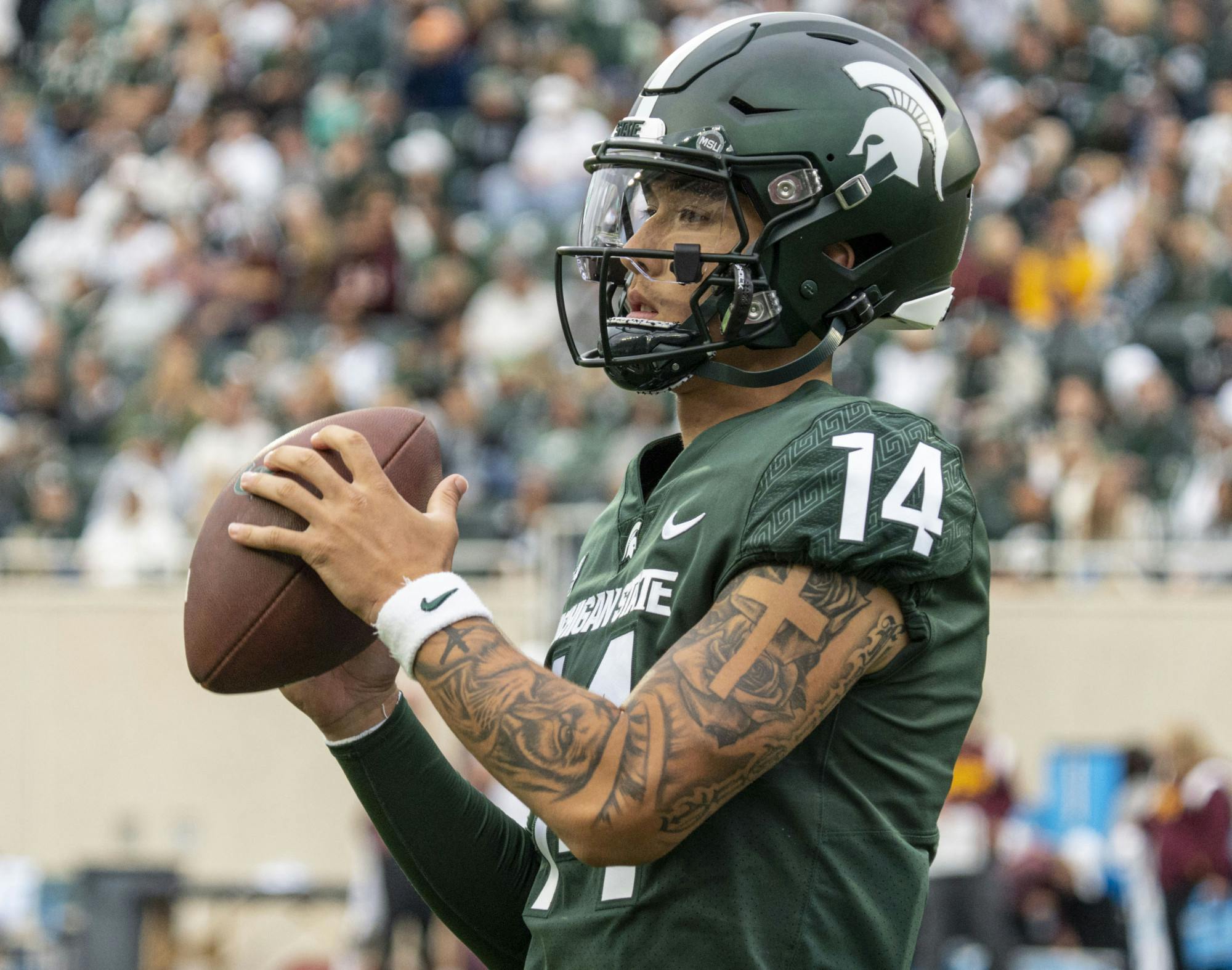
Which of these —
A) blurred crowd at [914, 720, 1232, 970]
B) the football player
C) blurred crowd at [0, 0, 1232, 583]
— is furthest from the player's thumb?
blurred crowd at [0, 0, 1232, 583]

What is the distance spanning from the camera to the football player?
6.03 feet

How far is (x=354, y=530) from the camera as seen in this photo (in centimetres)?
193

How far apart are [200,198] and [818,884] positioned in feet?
34.6

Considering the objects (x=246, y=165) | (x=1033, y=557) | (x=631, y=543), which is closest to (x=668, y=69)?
(x=631, y=543)

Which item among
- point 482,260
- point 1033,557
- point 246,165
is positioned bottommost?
point 1033,557

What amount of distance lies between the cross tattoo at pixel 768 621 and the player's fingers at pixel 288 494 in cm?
46

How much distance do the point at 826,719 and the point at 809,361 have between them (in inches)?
17.5

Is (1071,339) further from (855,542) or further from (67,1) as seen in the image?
(67,1)

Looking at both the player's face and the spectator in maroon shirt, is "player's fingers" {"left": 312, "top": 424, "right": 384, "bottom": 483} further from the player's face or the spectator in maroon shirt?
the spectator in maroon shirt

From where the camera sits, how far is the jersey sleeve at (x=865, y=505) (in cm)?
186

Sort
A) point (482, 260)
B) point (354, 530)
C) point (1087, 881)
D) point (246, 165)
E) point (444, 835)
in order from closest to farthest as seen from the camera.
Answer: point (354, 530)
point (444, 835)
point (1087, 881)
point (482, 260)
point (246, 165)

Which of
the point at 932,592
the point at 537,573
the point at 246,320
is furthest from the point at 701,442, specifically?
the point at 246,320

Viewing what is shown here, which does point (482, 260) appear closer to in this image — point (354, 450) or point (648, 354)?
point (648, 354)

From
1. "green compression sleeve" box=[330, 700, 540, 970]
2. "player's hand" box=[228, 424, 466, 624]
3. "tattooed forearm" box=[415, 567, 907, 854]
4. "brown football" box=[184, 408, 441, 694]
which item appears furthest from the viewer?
"green compression sleeve" box=[330, 700, 540, 970]
